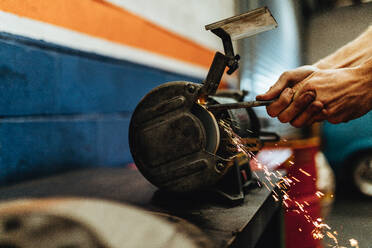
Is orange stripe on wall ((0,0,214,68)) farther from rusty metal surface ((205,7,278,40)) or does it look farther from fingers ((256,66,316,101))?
fingers ((256,66,316,101))

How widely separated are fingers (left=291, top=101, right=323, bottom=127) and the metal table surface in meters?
0.26

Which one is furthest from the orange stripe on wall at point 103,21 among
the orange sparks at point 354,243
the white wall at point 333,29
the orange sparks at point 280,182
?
the white wall at point 333,29

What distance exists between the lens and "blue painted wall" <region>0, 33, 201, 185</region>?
1089mm

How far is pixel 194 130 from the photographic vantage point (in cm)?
74

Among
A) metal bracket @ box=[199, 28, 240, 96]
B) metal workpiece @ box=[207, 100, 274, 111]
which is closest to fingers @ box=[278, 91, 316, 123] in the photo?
metal workpiece @ box=[207, 100, 274, 111]

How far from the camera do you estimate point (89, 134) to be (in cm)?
141

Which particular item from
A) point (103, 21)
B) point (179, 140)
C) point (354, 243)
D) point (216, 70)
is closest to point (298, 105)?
point (216, 70)

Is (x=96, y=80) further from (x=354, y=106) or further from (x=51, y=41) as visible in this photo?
(x=354, y=106)

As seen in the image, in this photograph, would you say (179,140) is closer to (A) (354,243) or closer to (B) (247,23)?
(B) (247,23)

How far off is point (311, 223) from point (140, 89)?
1.33 metres

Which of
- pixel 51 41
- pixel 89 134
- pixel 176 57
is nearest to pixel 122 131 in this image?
pixel 89 134

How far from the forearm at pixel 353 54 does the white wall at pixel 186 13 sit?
45.0 inches

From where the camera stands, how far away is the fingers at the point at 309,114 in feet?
2.83

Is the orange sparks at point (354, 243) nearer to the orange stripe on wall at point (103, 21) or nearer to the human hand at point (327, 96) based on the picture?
the human hand at point (327, 96)
